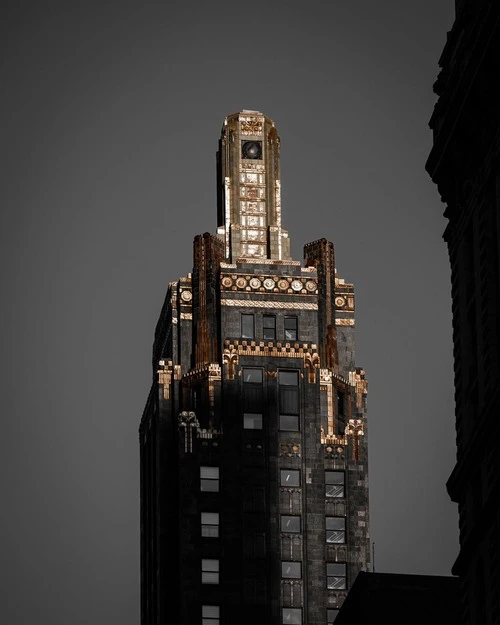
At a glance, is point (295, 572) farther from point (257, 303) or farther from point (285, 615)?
point (257, 303)

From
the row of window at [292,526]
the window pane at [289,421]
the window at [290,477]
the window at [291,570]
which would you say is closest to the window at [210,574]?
the row of window at [292,526]

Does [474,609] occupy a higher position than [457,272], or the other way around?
[457,272]

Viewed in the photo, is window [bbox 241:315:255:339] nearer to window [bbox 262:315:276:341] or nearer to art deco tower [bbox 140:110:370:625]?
art deco tower [bbox 140:110:370:625]

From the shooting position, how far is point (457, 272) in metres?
103

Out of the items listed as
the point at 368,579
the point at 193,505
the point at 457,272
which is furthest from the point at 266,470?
the point at 457,272

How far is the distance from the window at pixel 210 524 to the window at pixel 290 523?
4477 millimetres

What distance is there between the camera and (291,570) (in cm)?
18625

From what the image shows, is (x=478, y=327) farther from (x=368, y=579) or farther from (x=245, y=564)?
(x=245, y=564)

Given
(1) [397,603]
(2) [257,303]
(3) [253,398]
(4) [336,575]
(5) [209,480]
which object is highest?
(2) [257,303]

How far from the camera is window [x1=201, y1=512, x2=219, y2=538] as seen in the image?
7352 inches

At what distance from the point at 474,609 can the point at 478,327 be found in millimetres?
9925

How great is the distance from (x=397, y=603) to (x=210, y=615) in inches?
1946

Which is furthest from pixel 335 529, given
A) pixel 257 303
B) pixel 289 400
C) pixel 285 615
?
pixel 257 303

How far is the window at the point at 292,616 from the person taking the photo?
184375 mm
